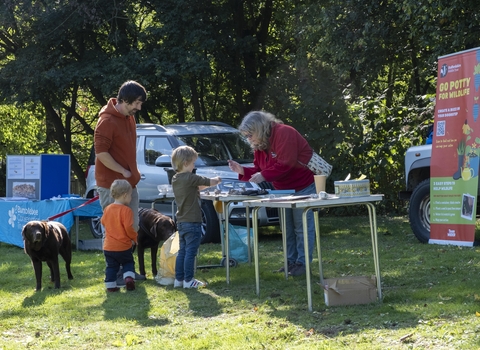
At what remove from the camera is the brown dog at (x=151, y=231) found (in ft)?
29.4

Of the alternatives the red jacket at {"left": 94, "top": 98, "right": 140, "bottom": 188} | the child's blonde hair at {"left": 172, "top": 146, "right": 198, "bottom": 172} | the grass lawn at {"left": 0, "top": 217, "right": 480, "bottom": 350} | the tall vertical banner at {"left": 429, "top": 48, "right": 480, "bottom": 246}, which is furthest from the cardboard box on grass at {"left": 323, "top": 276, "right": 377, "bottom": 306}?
the tall vertical banner at {"left": 429, "top": 48, "right": 480, "bottom": 246}

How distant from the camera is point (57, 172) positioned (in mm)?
13133

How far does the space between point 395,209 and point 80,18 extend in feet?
27.4

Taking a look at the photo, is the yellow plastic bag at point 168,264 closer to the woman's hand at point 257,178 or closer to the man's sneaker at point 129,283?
the man's sneaker at point 129,283

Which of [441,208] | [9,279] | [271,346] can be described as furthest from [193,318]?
[441,208]

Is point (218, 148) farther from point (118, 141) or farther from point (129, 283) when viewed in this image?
point (129, 283)

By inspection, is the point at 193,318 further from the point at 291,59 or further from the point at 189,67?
the point at 291,59

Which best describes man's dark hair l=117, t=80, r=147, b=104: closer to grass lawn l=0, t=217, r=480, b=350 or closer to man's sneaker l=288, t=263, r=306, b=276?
grass lawn l=0, t=217, r=480, b=350

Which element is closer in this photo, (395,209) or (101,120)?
(101,120)

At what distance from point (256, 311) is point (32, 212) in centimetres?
686

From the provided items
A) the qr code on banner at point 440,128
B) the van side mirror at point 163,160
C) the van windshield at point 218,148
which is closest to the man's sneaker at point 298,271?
the qr code on banner at point 440,128

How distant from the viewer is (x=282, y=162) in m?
7.80

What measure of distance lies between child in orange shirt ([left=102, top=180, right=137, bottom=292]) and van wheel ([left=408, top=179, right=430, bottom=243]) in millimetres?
4576

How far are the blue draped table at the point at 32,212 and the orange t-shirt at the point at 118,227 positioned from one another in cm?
381
